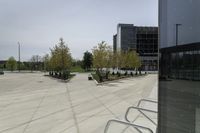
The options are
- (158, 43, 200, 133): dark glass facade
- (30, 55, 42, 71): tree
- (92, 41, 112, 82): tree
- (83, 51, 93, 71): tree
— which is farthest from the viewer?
(30, 55, 42, 71): tree

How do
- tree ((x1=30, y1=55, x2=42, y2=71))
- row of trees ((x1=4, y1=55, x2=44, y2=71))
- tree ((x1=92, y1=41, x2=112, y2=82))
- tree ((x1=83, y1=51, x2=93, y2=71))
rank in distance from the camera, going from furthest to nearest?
tree ((x1=30, y1=55, x2=42, y2=71))
row of trees ((x1=4, y1=55, x2=44, y2=71))
tree ((x1=83, y1=51, x2=93, y2=71))
tree ((x1=92, y1=41, x2=112, y2=82))

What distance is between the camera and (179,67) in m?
2.86

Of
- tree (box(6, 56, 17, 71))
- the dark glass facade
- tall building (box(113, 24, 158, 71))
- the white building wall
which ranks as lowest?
the dark glass facade

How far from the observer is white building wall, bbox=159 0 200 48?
2.66 metres

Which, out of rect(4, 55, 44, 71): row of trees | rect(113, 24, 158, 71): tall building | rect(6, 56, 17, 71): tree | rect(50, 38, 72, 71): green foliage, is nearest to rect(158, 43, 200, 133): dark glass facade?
rect(50, 38, 72, 71): green foliage

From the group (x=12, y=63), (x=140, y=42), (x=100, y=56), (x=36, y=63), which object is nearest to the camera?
(x=100, y=56)

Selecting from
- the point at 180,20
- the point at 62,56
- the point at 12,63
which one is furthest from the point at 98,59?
the point at 12,63

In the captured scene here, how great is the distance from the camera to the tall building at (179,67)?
2.65 metres

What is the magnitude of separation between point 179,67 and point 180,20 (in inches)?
→ 16.9

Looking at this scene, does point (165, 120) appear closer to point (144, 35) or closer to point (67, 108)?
point (67, 108)

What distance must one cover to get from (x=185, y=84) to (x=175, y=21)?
615 mm

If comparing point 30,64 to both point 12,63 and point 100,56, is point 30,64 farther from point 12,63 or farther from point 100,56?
point 100,56

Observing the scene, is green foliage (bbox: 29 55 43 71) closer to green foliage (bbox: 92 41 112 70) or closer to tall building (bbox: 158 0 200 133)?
green foliage (bbox: 92 41 112 70)

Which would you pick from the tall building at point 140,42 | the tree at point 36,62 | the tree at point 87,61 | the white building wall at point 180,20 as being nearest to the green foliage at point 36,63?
the tree at point 36,62
